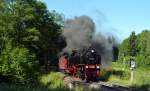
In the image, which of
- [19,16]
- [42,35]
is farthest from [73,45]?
[42,35]

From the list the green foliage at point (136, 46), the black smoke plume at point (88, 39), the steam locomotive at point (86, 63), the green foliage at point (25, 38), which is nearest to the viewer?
the steam locomotive at point (86, 63)

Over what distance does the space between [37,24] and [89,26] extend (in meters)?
20.6

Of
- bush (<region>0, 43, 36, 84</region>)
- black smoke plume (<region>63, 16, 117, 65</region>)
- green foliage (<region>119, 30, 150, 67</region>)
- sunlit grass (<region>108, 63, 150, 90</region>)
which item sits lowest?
sunlit grass (<region>108, 63, 150, 90</region>)

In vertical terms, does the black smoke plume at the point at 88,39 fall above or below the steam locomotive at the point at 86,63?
above

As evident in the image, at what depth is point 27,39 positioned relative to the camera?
52969 mm

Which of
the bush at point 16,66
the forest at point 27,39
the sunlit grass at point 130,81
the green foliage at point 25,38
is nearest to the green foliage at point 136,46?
the forest at point 27,39

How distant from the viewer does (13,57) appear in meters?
38.0

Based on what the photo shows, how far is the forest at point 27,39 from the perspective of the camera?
37.1 meters

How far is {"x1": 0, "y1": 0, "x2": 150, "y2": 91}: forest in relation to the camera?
122ft

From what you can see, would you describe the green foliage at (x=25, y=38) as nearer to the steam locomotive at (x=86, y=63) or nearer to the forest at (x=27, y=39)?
the forest at (x=27, y=39)

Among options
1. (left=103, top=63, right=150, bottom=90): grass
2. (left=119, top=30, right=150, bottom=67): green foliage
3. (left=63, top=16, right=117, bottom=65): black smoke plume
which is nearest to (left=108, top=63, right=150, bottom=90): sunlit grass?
(left=103, top=63, right=150, bottom=90): grass

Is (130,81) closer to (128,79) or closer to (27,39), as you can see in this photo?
(128,79)

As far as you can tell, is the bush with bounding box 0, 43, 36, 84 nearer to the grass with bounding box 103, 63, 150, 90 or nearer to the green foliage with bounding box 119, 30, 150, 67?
the grass with bounding box 103, 63, 150, 90

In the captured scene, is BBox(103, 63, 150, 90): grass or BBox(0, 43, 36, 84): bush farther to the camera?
BBox(0, 43, 36, 84): bush
